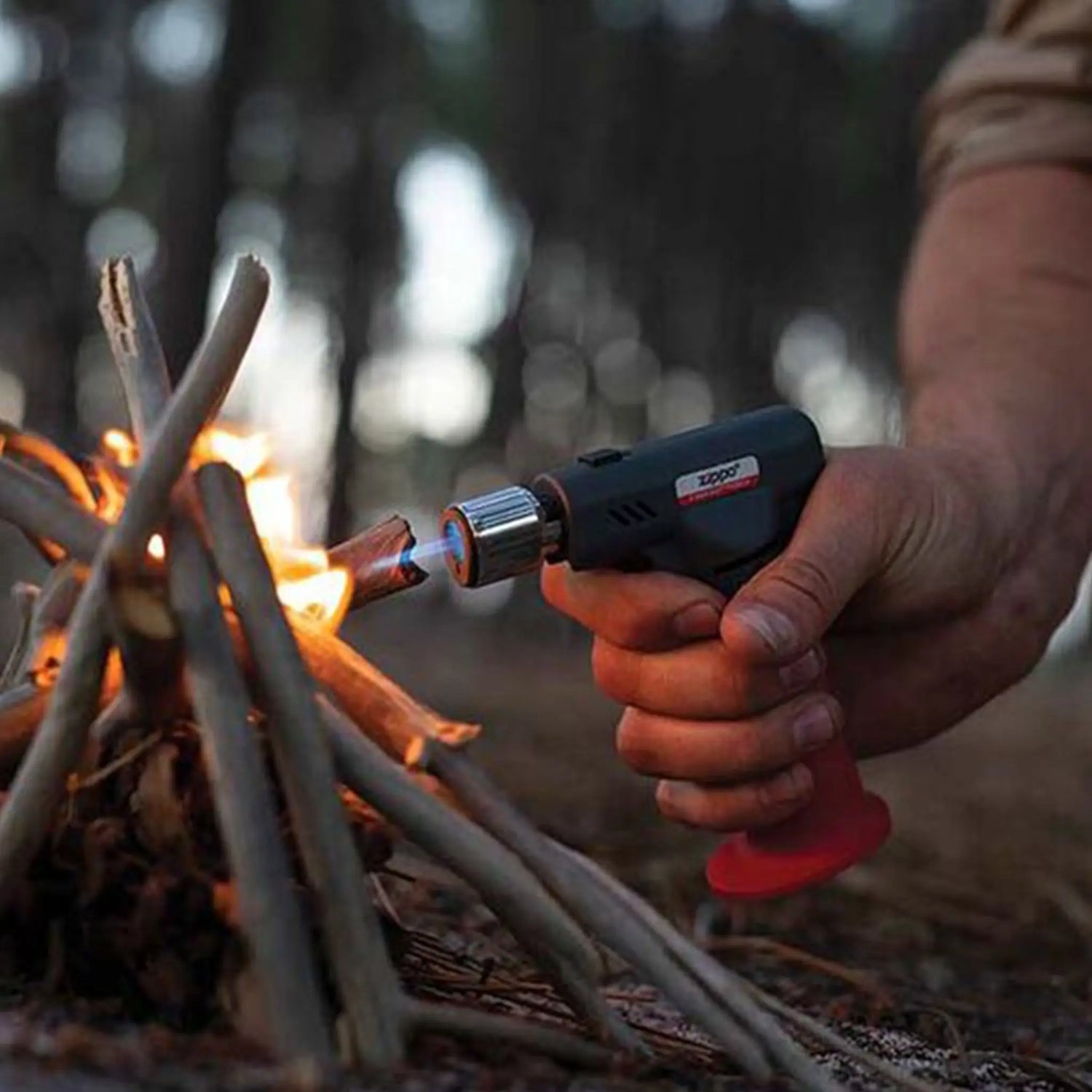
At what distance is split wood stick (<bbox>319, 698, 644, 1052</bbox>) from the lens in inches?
Answer: 42.9

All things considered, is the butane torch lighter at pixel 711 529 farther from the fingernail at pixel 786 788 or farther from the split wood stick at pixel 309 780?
the split wood stick at pixel 309 780

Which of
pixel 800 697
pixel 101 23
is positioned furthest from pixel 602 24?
pixel 800 697

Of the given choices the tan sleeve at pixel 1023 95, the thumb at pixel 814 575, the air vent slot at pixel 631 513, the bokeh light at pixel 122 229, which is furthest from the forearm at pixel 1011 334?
the bokeh light at pixel 122 229

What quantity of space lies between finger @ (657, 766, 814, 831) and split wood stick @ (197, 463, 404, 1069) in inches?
20.7

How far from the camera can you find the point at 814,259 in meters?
18.0

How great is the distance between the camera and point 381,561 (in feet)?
4.32

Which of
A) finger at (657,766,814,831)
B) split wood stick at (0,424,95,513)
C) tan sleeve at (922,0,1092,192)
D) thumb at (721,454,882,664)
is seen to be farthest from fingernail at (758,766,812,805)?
tan sleeve at (922,0,1092,192)

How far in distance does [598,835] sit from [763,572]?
166 centimetres

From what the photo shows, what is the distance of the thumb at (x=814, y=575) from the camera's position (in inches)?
54.8

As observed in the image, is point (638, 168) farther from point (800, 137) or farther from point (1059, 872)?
point (1059, 872)

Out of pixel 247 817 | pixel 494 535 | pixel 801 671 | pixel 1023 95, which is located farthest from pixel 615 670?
pixel 1023 95

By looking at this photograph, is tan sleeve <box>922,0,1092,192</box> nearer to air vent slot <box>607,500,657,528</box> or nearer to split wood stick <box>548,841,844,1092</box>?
air vent slot <box>607,500,657,528</box>

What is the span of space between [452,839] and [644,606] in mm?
408

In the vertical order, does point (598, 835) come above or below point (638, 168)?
below
